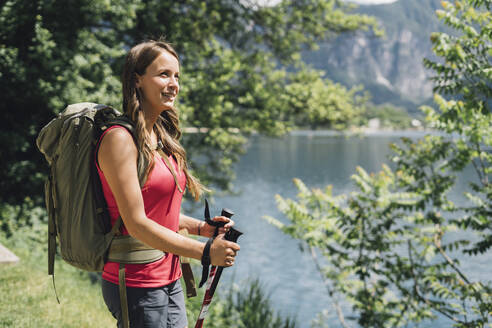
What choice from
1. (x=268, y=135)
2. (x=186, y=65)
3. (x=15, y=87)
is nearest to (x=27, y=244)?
(x=15, y=87)

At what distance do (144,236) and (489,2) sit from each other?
5004 millimetres

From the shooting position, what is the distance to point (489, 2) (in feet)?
17.3

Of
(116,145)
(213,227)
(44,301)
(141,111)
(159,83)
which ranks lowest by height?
(44,301)

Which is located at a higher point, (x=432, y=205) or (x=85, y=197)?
(x=85, y=197)

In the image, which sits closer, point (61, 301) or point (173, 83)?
point (173, 83)

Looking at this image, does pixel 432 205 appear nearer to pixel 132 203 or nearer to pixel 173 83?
pixel 173 83

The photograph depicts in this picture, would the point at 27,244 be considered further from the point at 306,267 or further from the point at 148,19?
the point at 306,267

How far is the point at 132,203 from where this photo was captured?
1942mm

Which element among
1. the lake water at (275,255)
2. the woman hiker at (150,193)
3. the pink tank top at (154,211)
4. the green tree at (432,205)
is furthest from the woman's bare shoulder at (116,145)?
the green tree at (432,205)

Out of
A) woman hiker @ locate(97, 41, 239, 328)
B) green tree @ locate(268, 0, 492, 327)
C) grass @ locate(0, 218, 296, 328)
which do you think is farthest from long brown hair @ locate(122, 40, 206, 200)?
green tree @ locate(268, 0, 492, 327)

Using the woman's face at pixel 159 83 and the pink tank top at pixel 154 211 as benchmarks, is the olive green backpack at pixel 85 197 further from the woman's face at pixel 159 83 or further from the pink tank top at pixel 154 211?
the woman's face at pixel 159 83

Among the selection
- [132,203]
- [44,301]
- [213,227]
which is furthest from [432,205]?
[132,203]

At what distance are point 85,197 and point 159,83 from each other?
602mm

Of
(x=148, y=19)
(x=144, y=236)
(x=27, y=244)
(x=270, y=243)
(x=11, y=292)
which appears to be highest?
(x=148, y=19)
